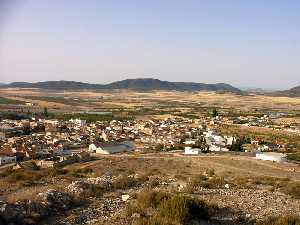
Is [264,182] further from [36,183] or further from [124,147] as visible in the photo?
[124,147]

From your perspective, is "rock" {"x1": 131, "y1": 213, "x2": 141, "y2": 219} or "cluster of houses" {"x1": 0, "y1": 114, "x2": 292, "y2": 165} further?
"cluster of houses" {"x1": 0, "y1": 114, "x2": 292, "y2": 165}

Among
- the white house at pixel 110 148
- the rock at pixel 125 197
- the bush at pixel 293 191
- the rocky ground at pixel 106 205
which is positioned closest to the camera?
the rocky ground at pixel 106 205

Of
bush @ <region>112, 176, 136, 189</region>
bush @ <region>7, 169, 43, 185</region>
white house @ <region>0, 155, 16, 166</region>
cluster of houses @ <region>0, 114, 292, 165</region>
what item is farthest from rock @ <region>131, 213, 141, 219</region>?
white house @ <region>0, 155, 16, 166</region>

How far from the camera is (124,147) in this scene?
4591cm

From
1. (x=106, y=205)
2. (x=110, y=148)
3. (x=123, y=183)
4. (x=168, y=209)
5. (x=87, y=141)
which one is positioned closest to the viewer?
(x=168, y=209)

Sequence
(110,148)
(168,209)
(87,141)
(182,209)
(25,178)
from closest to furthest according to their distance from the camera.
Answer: (182,209) < (168,209) < (25,178) < (110,148) < (87,141)

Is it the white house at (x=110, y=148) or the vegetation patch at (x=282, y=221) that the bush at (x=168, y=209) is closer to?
the vegetation patch at (x=282, y=221)

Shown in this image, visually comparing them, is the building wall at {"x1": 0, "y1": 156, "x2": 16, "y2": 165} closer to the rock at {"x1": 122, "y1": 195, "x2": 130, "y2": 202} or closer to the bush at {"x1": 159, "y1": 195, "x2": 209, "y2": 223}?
the rock at {"x1": 122, "y1": 195, "x2": 130, "y2": 202}

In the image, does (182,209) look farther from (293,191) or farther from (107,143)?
(107,143)

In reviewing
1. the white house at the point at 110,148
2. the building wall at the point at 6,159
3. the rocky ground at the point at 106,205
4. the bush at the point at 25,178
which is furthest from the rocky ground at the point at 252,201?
the white house at the point at 110,148

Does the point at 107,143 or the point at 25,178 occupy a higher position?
the point at 25,178

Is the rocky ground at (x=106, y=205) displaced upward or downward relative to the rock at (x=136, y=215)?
downward

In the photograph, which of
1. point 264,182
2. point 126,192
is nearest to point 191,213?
point 126,192

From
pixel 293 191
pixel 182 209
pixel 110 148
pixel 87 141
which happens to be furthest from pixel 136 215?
pixel 87 141
